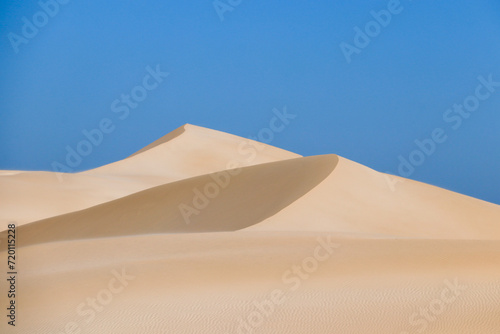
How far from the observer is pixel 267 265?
21.9ft

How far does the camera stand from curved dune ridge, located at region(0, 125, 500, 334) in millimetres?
5090

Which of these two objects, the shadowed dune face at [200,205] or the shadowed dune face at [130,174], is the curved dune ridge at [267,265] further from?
the shadowed dune face at [130,174]

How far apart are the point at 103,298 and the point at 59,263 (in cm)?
203

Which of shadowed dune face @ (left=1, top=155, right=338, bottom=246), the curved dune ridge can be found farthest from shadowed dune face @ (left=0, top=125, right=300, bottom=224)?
the curved dune ridge

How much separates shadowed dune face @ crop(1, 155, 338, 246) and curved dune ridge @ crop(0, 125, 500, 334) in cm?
5

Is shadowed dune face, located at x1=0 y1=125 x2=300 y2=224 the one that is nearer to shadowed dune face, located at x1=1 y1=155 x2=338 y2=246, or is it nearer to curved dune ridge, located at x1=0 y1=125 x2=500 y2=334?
shadowed dune face, located at x1=1 y1=155 x2=338 y2=246

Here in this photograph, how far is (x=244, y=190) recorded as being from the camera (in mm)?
14164

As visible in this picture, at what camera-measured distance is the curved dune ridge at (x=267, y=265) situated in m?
5.09

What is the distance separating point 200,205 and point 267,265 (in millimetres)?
7641

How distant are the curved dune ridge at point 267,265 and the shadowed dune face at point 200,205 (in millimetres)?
48

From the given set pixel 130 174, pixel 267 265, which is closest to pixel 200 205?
pixel 267 265

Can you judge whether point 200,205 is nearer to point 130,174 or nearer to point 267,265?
point 267,265

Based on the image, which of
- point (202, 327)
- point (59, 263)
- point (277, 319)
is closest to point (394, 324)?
point (277, 319)

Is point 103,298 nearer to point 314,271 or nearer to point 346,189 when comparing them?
point 314,271
